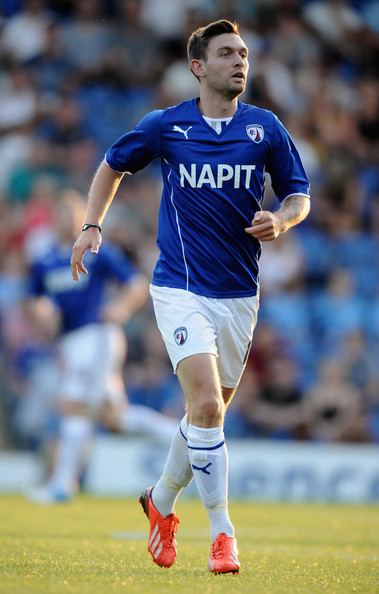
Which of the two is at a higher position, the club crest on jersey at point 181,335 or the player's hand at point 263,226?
the player's hand at point 263,226

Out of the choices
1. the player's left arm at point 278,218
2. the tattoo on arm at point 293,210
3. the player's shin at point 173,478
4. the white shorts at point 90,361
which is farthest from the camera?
the white shorts at point 90,361

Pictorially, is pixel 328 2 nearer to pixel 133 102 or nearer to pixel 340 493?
pixel 133 102

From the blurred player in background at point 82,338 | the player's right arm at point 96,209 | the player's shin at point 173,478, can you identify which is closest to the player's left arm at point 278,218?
the player's right arm at point 96,209

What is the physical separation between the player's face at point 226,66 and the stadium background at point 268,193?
22.0ft

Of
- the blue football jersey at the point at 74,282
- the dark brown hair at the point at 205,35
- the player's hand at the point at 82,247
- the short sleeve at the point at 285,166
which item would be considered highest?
the dark brown hair at the point at 205,35

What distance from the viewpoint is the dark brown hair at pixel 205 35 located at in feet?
18.8

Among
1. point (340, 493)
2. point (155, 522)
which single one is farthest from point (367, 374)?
point (155, 522)

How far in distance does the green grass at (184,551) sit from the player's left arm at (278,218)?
1.47 m

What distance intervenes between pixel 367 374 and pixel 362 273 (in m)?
1.71

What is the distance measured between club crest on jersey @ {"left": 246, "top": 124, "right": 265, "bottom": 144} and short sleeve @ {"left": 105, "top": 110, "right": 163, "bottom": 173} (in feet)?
1.45

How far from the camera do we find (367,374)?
12820 millimetres

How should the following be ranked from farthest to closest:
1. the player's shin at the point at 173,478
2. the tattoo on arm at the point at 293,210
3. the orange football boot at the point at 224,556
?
the player's shin at the point at 173,478, the tattoo on arm at the point at 293,210, the orange football boot at the point at 224,556

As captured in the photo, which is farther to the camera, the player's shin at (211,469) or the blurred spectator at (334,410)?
the blurred spectator at (334,410)

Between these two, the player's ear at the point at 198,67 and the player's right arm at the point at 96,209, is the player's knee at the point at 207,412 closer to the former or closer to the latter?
the player's right arm at the point at 96,209
